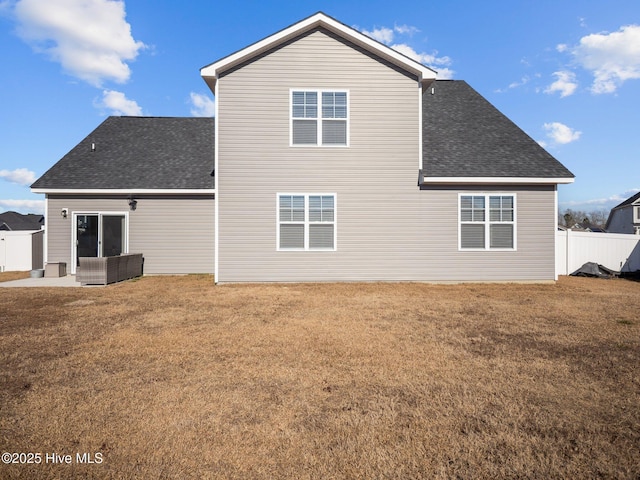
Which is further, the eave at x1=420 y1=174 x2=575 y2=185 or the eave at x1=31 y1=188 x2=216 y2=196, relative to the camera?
the eave at x1=31 y1=188 x2=216 y2=196

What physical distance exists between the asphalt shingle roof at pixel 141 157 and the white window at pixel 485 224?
9.16 m

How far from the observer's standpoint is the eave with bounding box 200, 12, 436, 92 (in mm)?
11203

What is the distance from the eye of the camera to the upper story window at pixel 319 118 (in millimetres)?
11656

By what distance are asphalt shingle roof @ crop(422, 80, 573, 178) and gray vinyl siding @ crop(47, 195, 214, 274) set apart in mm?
8289

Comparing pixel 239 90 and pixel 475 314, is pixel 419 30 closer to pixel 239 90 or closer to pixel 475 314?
pixel 239 90

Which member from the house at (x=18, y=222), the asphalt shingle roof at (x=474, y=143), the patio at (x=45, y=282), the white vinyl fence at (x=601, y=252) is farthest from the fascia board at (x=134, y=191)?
the house at (x=18, y=222)

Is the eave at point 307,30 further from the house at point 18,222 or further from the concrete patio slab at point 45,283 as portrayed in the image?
the house at point 18,222

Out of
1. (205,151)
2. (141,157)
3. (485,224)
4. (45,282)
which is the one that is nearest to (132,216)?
(141,157)

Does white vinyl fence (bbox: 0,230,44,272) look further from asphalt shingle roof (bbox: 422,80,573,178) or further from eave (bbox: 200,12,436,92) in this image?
asphalt shingle roof (bbox: 422,80,573,178)

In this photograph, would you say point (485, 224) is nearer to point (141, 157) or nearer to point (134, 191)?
point (134, 191)

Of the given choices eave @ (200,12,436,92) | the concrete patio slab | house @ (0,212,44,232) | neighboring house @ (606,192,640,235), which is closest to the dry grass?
the concrete patio slab

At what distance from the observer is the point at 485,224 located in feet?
39.2

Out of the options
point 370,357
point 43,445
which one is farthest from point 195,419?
point 370,357

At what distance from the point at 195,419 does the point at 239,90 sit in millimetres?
10568
